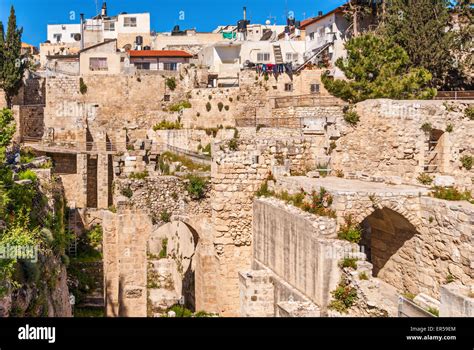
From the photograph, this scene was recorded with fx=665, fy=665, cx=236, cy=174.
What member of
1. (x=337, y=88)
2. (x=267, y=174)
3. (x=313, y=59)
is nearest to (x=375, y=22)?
(x=313, y=59)

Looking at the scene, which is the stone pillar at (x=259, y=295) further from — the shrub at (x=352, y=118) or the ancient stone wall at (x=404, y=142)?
the shrub at (x=352, y=118)

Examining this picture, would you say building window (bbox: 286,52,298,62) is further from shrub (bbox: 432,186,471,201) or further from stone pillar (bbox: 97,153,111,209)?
shrub (bbox: 432,186,471,201)

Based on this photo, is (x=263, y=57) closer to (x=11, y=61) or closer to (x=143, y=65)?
(x=143, y=65)

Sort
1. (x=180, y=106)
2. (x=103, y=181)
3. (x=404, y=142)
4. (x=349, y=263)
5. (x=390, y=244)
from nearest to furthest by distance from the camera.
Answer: (x=349, y=263) < (x=390, y=244) < (x=404, y=142) < (x=103, y=181) < (x=180, y=106)

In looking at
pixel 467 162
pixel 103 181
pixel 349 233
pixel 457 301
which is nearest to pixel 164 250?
pixel 103 181

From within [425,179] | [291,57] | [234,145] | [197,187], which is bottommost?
[197,187]

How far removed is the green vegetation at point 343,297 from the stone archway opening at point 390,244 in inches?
82.3

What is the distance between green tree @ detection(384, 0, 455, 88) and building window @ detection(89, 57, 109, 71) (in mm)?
23371

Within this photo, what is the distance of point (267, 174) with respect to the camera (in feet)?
60.6

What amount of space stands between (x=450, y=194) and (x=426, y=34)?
20.2 metres

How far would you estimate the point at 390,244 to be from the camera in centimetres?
1606

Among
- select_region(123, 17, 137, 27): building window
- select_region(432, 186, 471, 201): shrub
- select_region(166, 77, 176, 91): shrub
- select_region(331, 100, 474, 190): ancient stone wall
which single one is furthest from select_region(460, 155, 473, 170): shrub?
select_region(123, 17, 137, 27): building window

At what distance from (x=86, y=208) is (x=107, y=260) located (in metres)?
11.7
